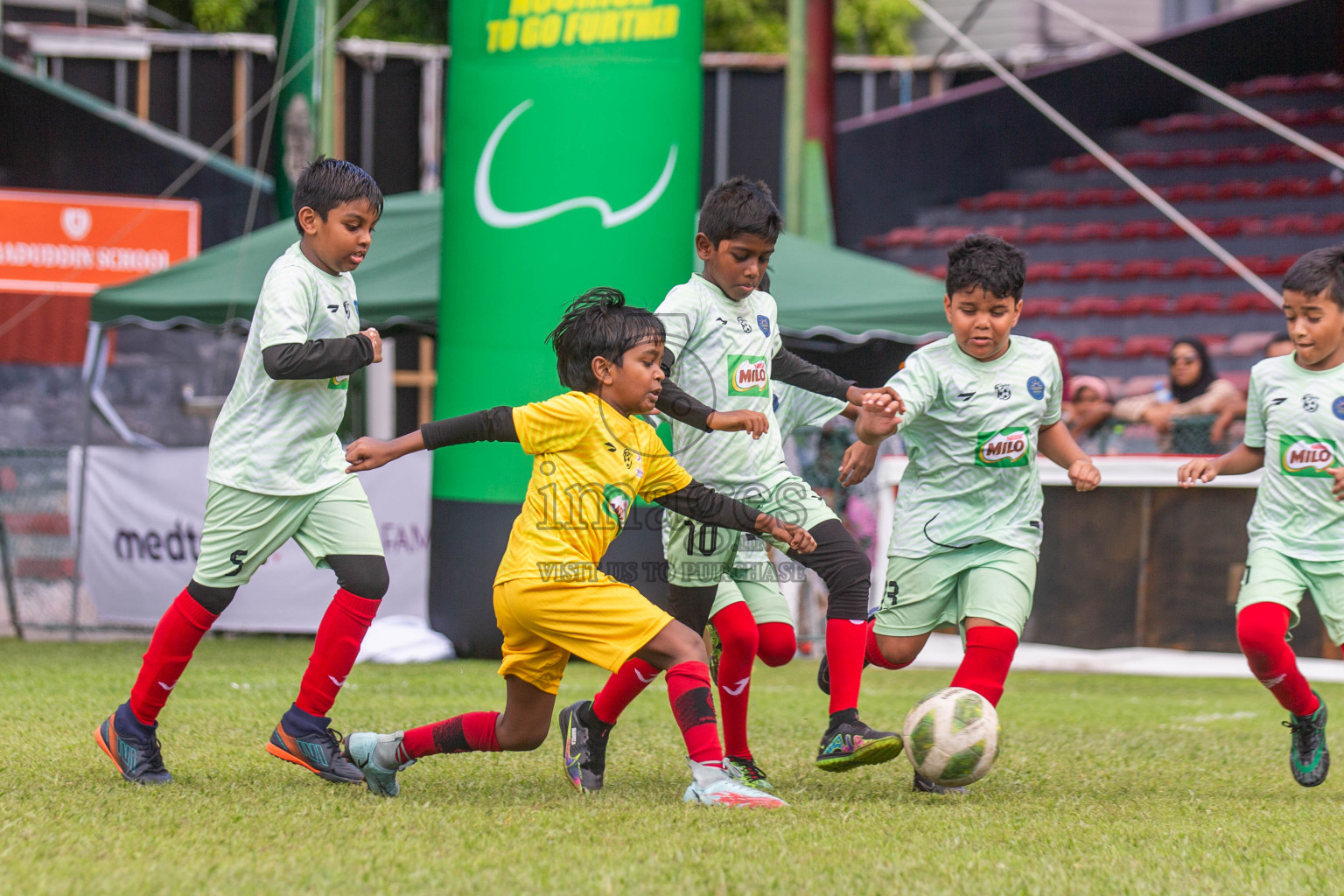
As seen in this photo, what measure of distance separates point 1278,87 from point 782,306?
973cm

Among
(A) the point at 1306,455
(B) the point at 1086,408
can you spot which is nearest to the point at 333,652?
(A) the point at 1306,455

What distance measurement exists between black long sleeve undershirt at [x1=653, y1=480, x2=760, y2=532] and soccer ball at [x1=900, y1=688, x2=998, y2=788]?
822 millimetres

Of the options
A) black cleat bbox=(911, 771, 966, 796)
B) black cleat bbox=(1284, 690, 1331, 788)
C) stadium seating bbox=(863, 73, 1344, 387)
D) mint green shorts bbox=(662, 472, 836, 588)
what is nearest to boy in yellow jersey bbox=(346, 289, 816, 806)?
mint green shorts bbox=(662, 472, 836, 588)

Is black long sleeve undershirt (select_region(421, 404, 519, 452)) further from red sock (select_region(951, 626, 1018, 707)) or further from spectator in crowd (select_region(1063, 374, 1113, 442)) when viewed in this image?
spectator in crowd (select_region(1063, 374, 1113, 442))

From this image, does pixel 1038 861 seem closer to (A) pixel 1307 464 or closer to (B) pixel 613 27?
(A) pixel 1307 464

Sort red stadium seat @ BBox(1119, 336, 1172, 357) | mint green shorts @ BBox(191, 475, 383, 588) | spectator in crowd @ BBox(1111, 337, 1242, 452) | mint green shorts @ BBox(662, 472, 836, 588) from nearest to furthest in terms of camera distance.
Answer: mint green shorts @ BBox(191, 475, 383, 588) < mint green shorts @ BBox(662, 472, 836, 588) < spectator in crowd @ BBox(1111, 337, 1242, 452) < red stadium seat @ BBox(1119, 336, 1172, 357)

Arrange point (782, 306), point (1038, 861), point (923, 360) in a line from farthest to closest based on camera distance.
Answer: point (782, 306), point (923, 360), point (1038, 861)

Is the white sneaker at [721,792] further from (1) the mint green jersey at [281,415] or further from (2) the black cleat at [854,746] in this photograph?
(1) the mint green jersey at [281,415]

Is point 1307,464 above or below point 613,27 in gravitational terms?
below

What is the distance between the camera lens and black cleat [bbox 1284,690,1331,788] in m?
5.02

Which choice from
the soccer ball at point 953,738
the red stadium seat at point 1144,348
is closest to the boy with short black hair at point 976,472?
the soccer ball at point 953,738

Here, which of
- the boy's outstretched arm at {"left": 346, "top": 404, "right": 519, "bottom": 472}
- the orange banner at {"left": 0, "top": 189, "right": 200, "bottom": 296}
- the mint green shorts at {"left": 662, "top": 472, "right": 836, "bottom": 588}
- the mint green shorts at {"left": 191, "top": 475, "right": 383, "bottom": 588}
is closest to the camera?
the boy's outstretched arm at {"left": 346, "top": 404, "right": 519, "bottom": 472}

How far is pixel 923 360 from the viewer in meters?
4.98

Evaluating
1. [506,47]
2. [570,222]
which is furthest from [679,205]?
[506,47]
